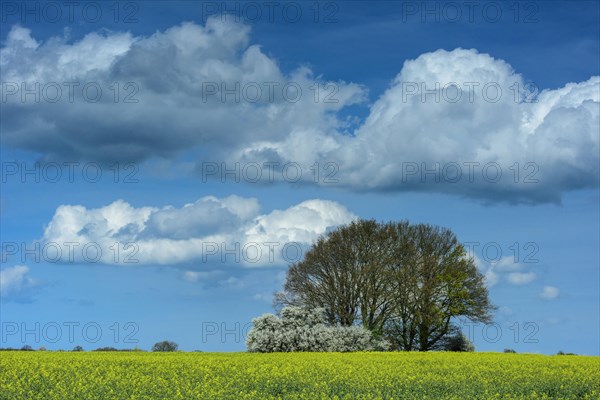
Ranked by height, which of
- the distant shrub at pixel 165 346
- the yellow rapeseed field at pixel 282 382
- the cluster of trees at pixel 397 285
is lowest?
the yellow rapeseed field at pixel 282 382

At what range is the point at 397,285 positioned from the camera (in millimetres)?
63938

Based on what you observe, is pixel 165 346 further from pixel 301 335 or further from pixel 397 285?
pixel 397 285

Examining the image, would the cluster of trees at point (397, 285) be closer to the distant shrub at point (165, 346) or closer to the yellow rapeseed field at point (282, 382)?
the distant shrub at point (165, 346)

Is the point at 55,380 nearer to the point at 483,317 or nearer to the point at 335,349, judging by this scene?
the point at 335,349

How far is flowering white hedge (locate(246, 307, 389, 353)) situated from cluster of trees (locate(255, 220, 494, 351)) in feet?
20.2

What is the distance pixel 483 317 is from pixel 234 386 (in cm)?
4445

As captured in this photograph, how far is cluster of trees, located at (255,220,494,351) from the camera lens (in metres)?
63.8

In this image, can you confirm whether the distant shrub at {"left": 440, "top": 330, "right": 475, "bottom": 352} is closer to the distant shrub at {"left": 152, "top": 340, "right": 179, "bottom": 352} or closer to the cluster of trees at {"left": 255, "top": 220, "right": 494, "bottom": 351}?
the cluster of trees at {"left": 255, "top": 220, "right": 494, "bottom": 351}

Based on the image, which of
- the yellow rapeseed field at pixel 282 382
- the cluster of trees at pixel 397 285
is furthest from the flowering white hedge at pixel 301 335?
the yellow rapeseed field at pixel 282 382

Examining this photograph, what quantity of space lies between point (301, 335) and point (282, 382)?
3099cm

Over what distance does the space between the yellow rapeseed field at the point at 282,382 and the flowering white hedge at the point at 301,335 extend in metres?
21.6

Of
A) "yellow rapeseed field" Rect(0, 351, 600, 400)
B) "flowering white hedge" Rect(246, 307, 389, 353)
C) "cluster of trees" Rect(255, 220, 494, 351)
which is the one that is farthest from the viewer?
"cluster of trees" Rect(255, 220, 494, 351)

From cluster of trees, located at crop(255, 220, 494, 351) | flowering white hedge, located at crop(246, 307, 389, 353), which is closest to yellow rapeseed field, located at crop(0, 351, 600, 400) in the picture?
flowering white hedge, located at crop(246, 307, 389, 353)

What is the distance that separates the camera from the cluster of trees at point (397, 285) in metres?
63.8
